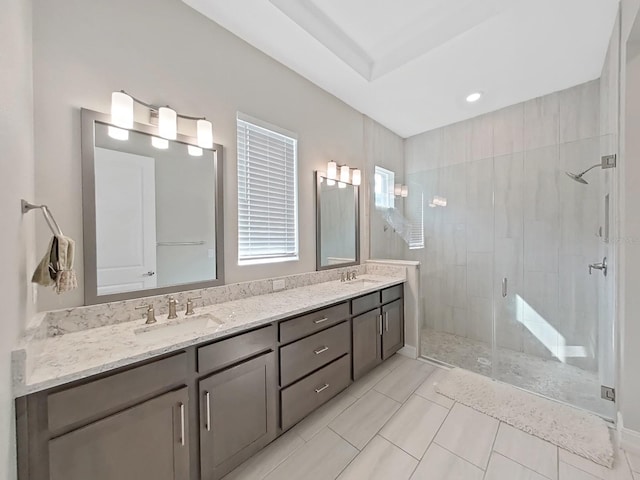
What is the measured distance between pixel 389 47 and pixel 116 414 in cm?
307

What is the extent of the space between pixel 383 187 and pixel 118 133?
2852 mm

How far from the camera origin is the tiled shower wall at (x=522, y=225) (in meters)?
2.40

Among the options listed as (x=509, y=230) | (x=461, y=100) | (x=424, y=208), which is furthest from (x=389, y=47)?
(x=509, y=230)

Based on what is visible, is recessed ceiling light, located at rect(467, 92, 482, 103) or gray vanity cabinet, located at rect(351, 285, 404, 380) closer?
gray vanity cabinet, located at rect(351, 285, 404, 380)

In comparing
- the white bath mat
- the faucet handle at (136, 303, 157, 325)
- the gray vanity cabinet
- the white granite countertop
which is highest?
the faucet handle at (136, 303, 157, 325)

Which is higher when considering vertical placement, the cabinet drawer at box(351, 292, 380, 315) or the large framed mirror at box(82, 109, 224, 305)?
the large framed mirror at box(82, 109, 224, 305)

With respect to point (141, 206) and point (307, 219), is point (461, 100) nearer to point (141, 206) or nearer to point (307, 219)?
point (307, 219)

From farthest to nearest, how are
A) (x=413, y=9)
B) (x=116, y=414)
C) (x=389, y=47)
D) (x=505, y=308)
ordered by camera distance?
(x=505, y=308) → (x=389, y=47) → (x=413, y=9) → (x=116, y=414)

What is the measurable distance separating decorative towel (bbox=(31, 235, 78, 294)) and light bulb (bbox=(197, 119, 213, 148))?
980 millimetres

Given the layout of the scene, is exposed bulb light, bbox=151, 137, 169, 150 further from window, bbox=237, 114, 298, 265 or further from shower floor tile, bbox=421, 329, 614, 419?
shower floor tile, bbox=421, 329, 614, 419

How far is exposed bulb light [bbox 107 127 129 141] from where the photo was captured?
4.67 ft

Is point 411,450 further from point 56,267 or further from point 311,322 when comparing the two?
point 56,267

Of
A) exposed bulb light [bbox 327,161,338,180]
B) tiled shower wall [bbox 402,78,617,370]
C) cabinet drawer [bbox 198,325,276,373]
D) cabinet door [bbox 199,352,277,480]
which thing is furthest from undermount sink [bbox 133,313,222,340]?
tiled shower wall [bbox 402,78,617,370]

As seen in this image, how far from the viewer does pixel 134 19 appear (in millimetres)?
1511
